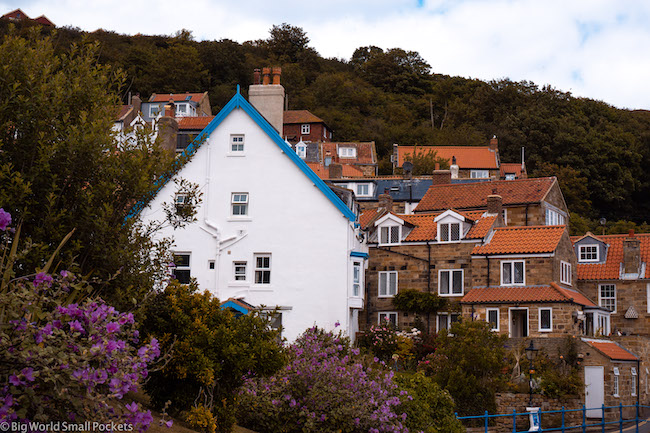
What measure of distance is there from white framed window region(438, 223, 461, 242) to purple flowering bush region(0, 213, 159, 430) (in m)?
34.4

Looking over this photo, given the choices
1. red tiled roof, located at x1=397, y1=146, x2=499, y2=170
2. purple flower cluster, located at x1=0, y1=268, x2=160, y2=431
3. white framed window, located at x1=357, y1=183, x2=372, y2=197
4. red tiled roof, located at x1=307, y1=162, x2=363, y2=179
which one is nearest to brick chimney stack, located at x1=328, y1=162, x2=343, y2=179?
red tiled roof, located at x1=307, y1=162, x2=363, y2=179

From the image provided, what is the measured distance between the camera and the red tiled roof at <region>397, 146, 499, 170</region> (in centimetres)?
8438

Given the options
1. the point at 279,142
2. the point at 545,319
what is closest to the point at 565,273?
the point at 545,319

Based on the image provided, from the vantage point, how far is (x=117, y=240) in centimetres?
1157

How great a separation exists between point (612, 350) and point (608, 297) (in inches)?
259

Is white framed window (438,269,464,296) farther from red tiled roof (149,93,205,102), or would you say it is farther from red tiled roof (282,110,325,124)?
red tiled roof (282,110,325,124)

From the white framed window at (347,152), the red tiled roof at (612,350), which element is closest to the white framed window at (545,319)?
the red tiled roof at (612,350)

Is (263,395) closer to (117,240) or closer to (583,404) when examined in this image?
(117,240)

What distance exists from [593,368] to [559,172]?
5355 centimetres

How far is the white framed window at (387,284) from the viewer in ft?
140

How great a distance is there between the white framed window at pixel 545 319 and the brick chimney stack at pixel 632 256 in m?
8.27

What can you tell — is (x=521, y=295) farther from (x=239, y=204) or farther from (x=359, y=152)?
(x=359, y=152)

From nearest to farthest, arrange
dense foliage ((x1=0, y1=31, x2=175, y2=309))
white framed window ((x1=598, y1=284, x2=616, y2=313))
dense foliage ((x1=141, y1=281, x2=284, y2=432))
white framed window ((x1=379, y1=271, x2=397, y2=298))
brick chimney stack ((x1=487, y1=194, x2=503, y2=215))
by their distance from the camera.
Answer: dense foliage ((x1=0, y1=31, x2=175, y2=309))
dense foliage ((x1=141, y1=281, x2=284, y2=432))
white framed window ((x1=598, y1=284, x2=616, y2=313))
white framed window ((x1=379, y1=271, x2=397, y2=298))
brick chimney stack ((x1=487, y1=194, x2=503, y2=215))

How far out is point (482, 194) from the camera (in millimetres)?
50188
